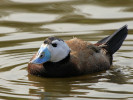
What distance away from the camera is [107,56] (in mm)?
9875

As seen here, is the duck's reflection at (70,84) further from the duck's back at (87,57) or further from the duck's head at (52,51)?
the duck's head at (52,51)

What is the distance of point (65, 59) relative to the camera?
8984 mm

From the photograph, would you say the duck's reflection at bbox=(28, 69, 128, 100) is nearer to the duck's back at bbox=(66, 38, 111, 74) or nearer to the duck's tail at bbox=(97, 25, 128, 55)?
the duck's back at bbox=(66, 38, 111, 74)

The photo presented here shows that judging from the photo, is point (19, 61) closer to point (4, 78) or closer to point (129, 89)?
point (4, 78)

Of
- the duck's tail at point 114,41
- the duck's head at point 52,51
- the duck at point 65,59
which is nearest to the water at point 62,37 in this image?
the duck at point 65,59

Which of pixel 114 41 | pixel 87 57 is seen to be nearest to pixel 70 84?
pixel 87 57

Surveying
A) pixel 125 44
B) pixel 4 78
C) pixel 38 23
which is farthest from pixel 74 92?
pixel 38 23

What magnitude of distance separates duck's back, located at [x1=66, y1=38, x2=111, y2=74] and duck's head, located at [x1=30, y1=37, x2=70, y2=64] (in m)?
0.21

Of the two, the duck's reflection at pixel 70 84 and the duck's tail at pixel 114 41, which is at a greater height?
the duck's tail at pixel 114 41

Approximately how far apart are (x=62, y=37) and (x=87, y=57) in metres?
2.58

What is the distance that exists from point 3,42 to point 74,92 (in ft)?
11.7

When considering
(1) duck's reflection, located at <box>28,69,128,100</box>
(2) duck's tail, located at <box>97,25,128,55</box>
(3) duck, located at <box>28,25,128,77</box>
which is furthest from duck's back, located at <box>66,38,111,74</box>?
A: (2) duck's tail, located at <box>97,25,128,55</box>

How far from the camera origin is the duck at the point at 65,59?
28.9ft

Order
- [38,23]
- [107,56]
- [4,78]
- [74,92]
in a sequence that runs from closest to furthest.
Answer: [74,92], [4,78], [107,56], [38,23]
